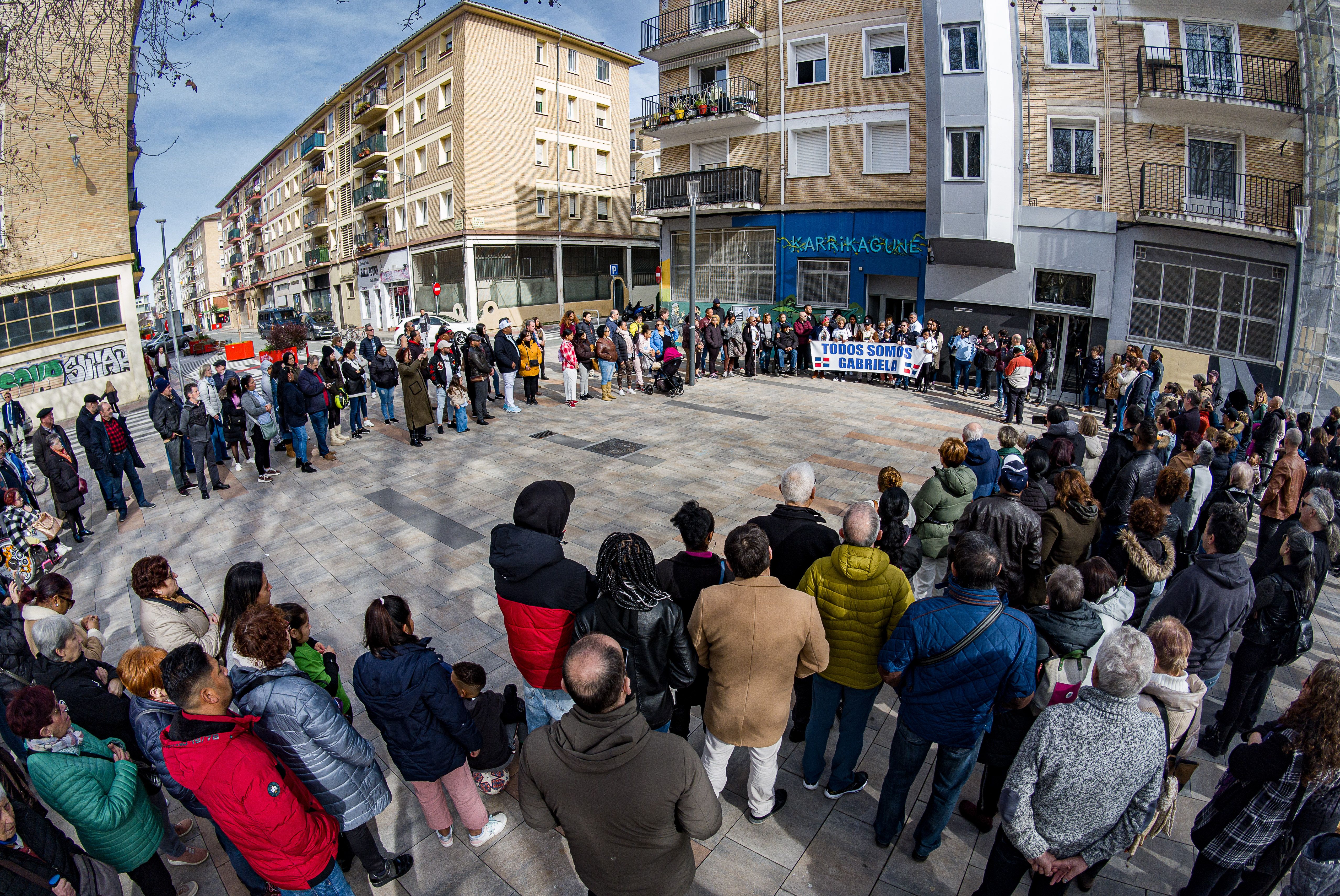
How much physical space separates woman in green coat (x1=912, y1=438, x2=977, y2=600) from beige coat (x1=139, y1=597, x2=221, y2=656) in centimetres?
507

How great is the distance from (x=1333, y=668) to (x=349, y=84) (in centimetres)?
5384

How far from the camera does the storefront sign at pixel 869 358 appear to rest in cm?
1706

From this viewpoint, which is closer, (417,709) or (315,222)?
(417,709)

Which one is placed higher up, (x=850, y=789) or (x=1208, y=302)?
(x=1208, y=302)

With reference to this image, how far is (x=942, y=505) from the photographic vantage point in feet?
17.5

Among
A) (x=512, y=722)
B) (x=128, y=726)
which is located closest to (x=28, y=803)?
(x=128, y=726)

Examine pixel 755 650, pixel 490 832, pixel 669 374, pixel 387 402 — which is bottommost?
pixel 490 832

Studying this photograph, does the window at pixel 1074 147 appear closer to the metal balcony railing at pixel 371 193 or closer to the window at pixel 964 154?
the window at pixel 964 154

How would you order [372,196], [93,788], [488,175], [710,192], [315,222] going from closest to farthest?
[93,788], [710,192], [488,175], [372,196], [315,222]

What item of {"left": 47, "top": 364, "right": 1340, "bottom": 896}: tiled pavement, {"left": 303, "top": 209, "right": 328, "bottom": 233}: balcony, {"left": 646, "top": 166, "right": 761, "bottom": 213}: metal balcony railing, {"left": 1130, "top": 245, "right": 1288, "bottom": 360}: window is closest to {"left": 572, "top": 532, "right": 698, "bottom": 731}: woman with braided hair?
{"left": 47, "top": 364, "right": 1340, "bottom": 896}: tiled pavement

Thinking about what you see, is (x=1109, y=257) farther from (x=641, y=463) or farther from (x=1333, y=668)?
(x=1333, y=668)

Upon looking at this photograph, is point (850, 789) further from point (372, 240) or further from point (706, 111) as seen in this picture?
point (372, 240)

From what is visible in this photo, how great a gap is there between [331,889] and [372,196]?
45474mm

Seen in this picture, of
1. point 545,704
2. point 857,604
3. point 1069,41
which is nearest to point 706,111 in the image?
point 1069,41
